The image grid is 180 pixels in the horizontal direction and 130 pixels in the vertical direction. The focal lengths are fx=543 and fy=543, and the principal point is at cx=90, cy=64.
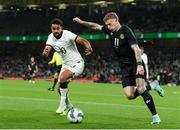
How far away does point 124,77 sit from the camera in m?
12.4

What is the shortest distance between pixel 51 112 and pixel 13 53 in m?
54.1

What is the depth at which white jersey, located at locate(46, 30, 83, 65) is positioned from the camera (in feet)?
46.5

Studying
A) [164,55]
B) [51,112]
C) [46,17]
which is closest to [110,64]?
[164,55]

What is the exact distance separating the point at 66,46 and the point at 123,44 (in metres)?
2.54

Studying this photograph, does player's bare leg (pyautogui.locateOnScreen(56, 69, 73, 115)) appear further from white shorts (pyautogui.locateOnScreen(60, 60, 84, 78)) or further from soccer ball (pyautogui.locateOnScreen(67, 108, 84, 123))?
soccer ball (pyautogui.locateOnScreen(67, 108, 84, 123))

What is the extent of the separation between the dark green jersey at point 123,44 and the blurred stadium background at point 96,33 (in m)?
31.3

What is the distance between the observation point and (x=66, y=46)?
1427cm

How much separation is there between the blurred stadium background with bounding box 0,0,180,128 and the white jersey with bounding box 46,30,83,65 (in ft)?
96.3

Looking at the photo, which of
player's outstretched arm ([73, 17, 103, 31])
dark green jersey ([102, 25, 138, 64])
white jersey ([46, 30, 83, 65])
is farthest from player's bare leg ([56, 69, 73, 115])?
dark green jersey ([102, 25, 138, 64])

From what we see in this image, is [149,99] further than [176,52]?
No

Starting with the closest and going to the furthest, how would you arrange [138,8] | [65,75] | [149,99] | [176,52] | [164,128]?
[164,128] → [149,99] → [65,75] → [176,52] → [138,8]

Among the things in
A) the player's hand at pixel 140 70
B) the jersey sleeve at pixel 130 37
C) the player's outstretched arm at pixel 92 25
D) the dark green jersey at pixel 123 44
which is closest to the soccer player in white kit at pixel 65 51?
the player's outstretched arm at pixel 92 25

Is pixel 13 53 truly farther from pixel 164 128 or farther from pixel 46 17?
pixel 164 128

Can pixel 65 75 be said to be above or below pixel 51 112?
above
